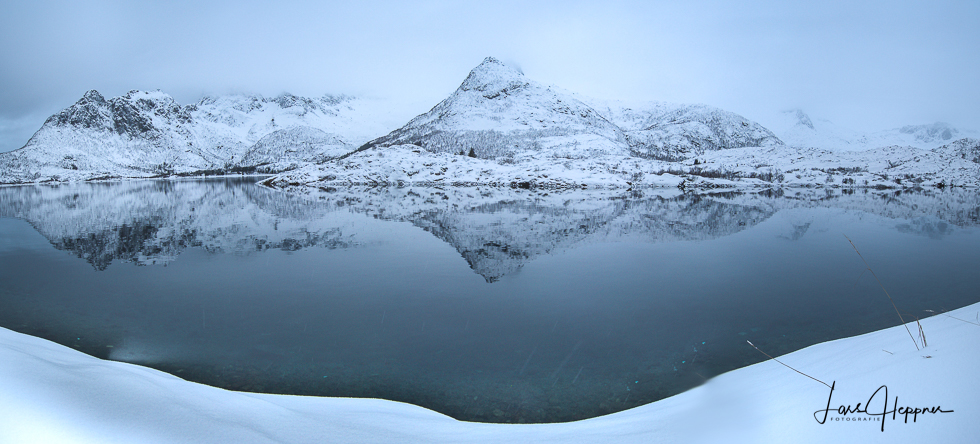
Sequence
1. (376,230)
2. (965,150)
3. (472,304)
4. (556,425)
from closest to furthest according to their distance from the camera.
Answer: (556,425) < (472,304) < (376,230) < (965,150)

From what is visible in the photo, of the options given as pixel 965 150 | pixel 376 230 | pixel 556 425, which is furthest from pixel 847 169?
pixel 556 425

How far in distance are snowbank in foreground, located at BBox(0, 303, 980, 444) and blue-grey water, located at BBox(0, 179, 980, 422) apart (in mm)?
1447

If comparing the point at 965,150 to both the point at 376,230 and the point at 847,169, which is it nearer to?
the point at 847,169

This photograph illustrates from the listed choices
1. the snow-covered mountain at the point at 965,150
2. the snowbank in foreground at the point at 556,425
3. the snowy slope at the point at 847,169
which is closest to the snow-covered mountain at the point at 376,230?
the snowbank in foreground at the point at 556,425

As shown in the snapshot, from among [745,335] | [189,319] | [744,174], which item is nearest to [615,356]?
[745,335]

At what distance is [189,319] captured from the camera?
10.2 meters

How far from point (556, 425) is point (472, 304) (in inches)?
240

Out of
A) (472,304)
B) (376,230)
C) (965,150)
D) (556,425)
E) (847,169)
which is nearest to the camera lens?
(556,425)

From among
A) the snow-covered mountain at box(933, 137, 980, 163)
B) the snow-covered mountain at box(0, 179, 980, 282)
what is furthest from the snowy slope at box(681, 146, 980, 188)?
the snow-covered mountain at box(0, 179, 980, 282)

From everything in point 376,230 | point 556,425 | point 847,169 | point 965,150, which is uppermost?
point 965,150

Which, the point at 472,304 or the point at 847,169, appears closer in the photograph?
the point at 472,304

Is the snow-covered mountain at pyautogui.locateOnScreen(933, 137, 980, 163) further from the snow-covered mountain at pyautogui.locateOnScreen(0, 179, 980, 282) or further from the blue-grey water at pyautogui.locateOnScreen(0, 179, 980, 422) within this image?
the blue-grey water at pyautogui.locateOnScreen(0, 179, 980, 422)

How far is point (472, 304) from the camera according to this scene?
11281 millimetres

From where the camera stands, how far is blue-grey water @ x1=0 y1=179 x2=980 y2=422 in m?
7.39
